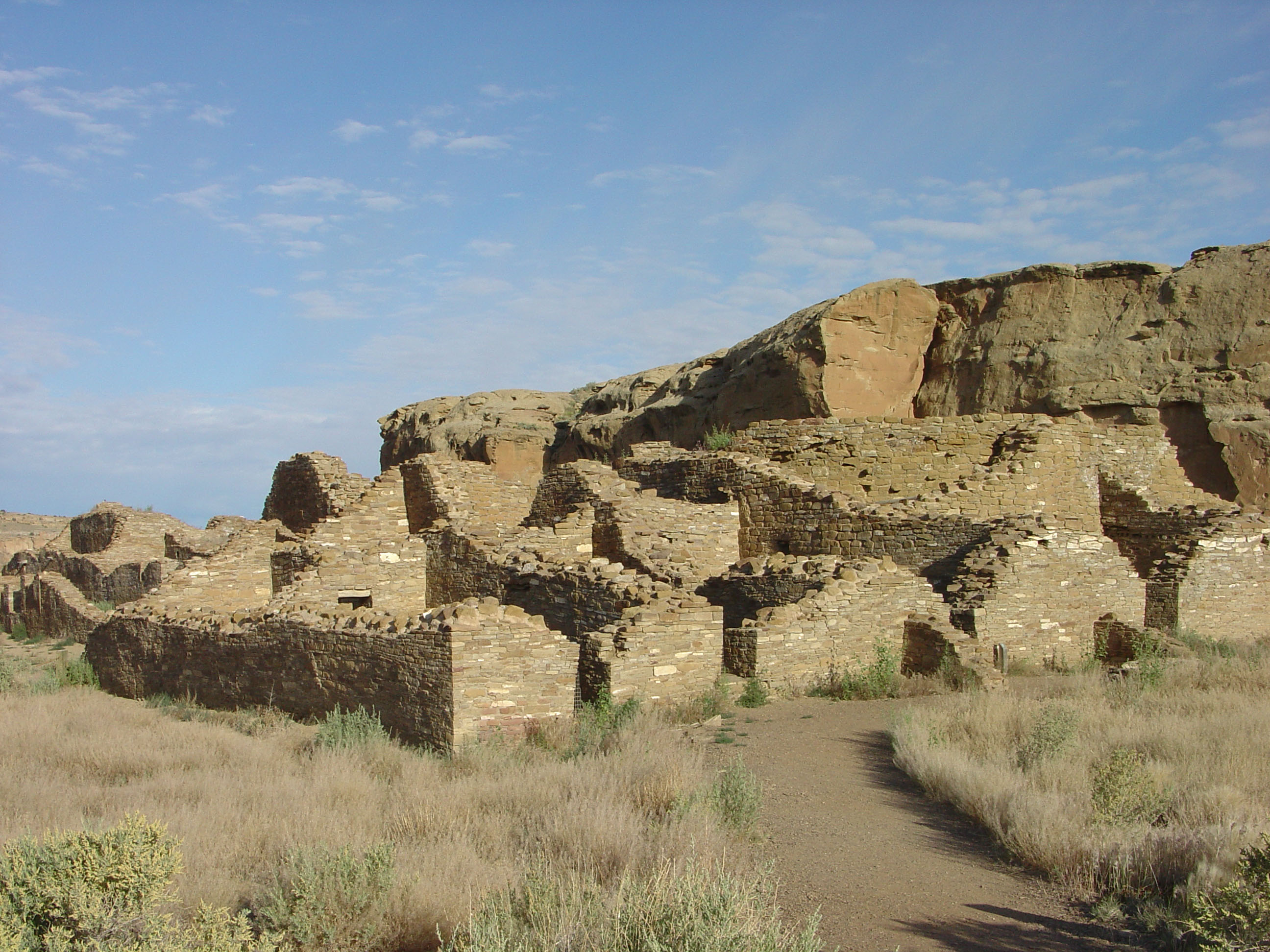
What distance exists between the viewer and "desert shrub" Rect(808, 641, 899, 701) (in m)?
10.8

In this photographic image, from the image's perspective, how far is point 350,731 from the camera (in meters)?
8.83

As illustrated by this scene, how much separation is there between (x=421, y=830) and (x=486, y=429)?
84.3 feet

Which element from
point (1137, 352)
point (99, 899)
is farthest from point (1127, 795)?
point (1137, 352)

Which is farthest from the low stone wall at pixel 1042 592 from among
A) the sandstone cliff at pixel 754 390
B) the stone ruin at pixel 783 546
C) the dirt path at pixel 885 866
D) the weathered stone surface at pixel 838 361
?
the weathered stone surface at pixel 838 361

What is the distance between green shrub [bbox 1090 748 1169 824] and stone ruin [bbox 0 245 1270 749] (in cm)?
406

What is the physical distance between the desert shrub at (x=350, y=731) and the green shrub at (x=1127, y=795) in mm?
5850

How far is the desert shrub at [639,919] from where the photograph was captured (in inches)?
155

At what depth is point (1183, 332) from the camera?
17.0m

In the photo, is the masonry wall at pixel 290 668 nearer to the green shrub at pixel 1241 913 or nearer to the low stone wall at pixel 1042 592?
the green shrub at pixel 1241 913

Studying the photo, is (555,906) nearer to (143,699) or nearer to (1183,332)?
(143,699)

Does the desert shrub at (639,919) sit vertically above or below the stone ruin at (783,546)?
below

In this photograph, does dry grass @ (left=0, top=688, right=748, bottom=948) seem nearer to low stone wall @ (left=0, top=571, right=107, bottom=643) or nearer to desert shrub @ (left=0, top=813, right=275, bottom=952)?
desert shrub @ (left=0, top=813, right=275, bottom=952)

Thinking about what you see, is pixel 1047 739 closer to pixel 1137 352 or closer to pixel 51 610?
pixel 1137 352

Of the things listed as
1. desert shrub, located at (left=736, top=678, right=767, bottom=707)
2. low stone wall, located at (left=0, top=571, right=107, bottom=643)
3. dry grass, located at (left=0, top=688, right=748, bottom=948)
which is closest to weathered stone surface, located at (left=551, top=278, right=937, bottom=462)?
desert shrub, located at (left=736, top=678, right=767, bottom=707)
